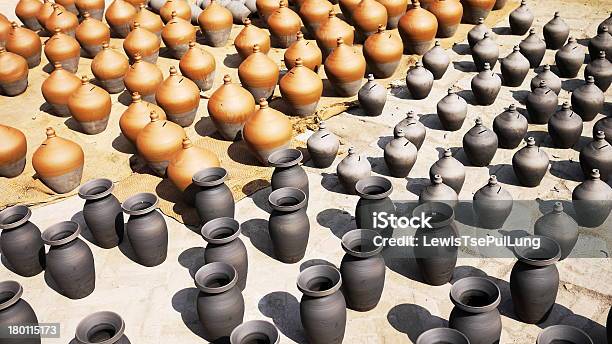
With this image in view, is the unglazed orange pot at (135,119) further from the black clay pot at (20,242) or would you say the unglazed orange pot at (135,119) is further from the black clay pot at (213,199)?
the black clay pot at (20,242)

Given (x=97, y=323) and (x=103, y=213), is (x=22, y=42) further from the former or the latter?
(x=97, y=323)

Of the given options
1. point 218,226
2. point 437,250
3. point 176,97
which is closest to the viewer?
point 437,250

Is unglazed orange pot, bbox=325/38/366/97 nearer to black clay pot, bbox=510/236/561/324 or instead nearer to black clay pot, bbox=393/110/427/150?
black clay pot, bbox=393/110/427/150

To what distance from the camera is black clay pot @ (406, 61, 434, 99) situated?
10203 mm

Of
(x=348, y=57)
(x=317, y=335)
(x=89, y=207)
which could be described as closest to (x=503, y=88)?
(x=348, y=57)

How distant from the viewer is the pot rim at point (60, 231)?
6.24m

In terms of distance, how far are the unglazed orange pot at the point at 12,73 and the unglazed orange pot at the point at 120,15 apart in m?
2.85

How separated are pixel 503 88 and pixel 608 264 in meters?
5.01

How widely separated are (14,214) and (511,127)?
725 centimetres

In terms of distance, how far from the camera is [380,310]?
6.18m

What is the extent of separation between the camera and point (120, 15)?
43.9ft

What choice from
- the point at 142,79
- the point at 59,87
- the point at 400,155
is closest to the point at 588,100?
the point at 400,155

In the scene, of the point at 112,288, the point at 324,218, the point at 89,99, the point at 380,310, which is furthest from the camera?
the point at 89,99

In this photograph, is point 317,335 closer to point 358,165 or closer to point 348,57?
point 358,165
